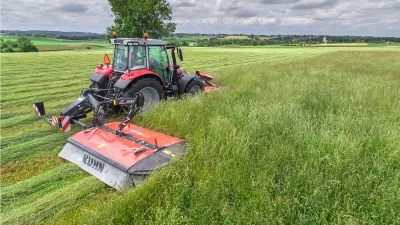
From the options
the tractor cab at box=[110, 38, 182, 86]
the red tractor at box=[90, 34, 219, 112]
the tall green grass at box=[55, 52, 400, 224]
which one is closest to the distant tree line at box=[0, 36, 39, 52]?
the red tractor at box=[90, 34, 219, 112]

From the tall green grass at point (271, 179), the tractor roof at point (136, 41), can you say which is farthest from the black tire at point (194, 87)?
the tall green grass at point (271, 179)

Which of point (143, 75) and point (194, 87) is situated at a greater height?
point (143, 75)

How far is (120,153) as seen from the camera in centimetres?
420

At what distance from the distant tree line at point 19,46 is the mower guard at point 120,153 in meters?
47.8

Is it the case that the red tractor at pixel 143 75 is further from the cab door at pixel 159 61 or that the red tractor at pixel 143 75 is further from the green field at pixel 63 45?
the green field at pixel 63 45

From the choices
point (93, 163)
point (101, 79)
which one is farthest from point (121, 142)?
point (101, 79)

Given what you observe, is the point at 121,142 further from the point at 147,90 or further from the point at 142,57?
the point at 142,57

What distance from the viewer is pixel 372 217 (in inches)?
110

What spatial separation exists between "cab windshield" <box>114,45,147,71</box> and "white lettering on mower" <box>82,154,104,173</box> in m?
3.13

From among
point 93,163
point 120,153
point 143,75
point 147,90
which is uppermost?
point 143,75

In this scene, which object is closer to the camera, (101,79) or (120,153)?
(120,153)

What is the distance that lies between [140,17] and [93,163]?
74.1 feet

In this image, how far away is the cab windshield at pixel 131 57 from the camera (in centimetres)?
713

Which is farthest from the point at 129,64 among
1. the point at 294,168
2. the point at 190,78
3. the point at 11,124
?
the point at 294,168
